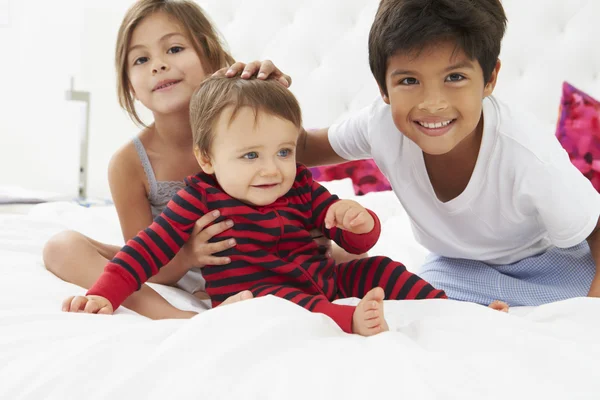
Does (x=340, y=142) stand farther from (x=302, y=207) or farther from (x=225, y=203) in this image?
(x=225, y=203)

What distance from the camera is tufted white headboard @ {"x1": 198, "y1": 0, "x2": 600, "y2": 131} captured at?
2.12 m

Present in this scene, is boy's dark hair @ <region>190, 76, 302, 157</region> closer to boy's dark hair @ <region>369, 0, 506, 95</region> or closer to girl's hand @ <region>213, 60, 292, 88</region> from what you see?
girl's hand @ <region>213, 60, 292, 88</region>

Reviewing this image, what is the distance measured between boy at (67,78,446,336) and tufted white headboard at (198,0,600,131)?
133 cm

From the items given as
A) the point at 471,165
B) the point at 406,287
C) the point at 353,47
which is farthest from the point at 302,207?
the point at 353,47

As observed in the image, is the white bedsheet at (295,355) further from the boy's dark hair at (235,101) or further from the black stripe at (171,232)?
the boy's dark hair at (235,101)

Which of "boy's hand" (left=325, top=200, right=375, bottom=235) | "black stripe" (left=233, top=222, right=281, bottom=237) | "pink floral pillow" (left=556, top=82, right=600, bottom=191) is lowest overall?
"black stripe" (left=233, top=222, right=281, bottom=237)

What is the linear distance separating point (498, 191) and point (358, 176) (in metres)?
1.11

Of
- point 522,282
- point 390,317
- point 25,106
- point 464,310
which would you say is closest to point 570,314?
point 464,310

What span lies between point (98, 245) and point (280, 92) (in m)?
0.55

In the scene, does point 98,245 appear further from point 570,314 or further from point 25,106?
point 25,106

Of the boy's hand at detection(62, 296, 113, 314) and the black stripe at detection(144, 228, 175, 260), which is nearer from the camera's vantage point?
the boy's hand at detection(62, 296, 113, 314)

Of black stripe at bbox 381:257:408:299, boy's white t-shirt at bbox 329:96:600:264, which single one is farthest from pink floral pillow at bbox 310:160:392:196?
black stripe at bbox 381:257:408:299

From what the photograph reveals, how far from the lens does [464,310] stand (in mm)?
866

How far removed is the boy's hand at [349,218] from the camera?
1051mm
